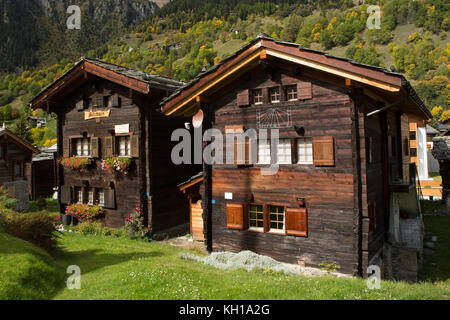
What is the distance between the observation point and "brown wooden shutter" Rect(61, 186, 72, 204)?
1878cm

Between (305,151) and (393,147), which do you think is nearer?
(305,151)

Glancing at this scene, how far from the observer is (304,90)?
36.6 feet

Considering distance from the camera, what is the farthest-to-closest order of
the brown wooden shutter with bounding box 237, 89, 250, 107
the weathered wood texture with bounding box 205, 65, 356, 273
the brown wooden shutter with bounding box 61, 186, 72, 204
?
1. the brown wooden shutter with bounding box 61, 186, 72, 204
2. the brown wooden shutter with bounding box 237, 89, 250, 107
3. the weathered wood texture with bounding box 205, 65, 356, 273

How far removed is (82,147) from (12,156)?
10.8 meters

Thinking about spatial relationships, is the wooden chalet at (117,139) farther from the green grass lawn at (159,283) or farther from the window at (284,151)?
the window at (284,151)

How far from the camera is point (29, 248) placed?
33.5 feet

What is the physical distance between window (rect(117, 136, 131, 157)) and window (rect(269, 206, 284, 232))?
29.0ft

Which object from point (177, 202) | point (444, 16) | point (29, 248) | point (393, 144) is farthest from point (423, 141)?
point (444, 16)

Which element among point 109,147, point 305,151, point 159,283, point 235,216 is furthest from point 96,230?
point 305,151

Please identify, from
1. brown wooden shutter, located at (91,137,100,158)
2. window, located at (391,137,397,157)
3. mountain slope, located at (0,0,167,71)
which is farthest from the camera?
mountain slope, located at (0,0,167,71)

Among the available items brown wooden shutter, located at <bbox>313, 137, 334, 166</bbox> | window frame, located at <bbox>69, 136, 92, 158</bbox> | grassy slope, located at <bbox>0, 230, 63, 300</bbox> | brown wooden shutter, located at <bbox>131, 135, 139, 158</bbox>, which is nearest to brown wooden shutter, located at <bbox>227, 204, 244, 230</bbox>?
brown wooden shutter, located at <bbox>313, 137, 334, 166</bbox>

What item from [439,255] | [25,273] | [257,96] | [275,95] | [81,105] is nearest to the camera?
[25,273]

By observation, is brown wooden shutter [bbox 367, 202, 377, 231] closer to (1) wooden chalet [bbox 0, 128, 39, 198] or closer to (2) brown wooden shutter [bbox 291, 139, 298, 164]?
(2) brown wooden shutter [bbox 291, 139, 298, 164]

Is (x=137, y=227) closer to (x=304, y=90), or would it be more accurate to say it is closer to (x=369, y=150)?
(x=304, y=90)
